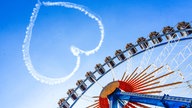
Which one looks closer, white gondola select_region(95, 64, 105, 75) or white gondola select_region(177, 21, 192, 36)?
white gondola select_region(177, 21, 192, 36)

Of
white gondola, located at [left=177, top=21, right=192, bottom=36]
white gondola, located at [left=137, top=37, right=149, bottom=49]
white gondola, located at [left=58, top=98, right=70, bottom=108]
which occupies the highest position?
white gondola, located at [left=137, top=37, right=149, bottom=49]

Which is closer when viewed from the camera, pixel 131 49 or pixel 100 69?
pixel 131 49

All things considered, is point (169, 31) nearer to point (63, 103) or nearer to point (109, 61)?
point (109, 61)

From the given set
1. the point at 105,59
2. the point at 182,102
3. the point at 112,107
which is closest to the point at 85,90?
the point at 105,59

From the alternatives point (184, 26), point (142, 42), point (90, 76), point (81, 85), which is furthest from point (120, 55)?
point (184, 26)

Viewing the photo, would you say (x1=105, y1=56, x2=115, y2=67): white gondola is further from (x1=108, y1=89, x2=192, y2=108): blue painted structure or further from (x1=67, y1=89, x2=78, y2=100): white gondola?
(x1=108, y1=89, x2=192, y2=108): blue painted structure

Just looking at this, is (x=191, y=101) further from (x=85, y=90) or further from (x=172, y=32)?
(x=85, y=90)

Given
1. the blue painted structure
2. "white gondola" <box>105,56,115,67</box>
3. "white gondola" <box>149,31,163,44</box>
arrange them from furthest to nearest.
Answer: "white gondola" <box>105,56,115,67</box>, "white gondola" <box>149,31,163,44</box>, the blue painted structure

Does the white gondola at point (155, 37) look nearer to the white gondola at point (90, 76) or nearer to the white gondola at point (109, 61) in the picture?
the white gondola at point (109, 61)

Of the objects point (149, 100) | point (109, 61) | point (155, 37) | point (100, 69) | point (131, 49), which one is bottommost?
point (149, 100)

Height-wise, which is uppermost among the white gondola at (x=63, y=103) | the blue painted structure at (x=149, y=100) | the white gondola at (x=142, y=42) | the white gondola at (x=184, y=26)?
the white gondola at (x=142, y=42)

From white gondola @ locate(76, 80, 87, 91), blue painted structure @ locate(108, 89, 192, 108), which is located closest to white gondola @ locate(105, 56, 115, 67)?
white gondola @ locate(76, 80, 87, 91)

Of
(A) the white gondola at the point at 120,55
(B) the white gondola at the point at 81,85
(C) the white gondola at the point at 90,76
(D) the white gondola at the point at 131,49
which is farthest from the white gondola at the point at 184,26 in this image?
(B) the white gondola at the point at 81,85

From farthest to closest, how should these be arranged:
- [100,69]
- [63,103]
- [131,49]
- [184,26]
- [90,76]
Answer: [100,69] < [90,76] < [131,49] < [63,103] < [184,26]
